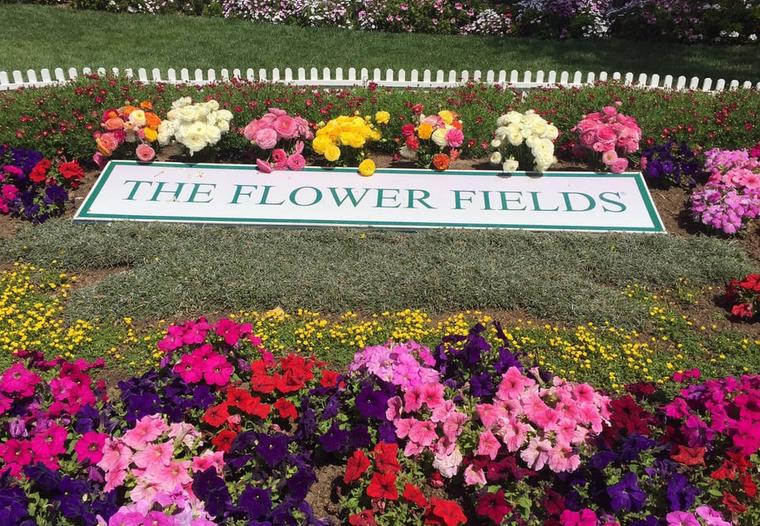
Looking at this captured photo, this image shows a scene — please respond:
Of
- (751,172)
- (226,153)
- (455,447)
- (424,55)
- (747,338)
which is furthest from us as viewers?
(424,55)

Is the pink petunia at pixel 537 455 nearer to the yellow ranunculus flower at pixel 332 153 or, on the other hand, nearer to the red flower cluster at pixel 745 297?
the red flower cluster at pixel 745 297

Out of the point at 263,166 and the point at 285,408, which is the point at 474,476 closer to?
the point at 285,408

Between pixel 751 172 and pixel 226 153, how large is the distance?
4875mm

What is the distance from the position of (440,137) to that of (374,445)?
3.75 meters

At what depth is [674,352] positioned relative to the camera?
14.1 ft

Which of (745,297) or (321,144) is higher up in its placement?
(321,144)

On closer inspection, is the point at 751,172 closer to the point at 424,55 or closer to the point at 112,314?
the point at 112,314

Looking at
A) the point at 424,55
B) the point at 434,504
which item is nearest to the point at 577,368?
the point at 434,504

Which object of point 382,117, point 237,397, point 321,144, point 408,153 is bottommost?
point 408,153

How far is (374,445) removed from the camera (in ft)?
11.1

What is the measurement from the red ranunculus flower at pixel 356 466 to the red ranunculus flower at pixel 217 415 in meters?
0.67

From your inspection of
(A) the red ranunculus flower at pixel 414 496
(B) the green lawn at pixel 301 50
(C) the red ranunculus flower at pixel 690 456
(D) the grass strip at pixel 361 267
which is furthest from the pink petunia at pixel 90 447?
(B) the green lawn at pixel 301 50

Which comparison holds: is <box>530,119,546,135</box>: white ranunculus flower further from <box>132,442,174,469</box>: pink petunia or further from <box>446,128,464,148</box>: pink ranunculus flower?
<box>132,442,174,469</box>: pink petunia

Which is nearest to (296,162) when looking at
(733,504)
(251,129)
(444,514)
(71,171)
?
(251,129)
